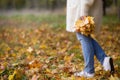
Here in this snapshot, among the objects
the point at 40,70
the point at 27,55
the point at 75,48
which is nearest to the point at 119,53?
the point at 75,48

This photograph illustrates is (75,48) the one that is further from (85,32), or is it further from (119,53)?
(85,32)

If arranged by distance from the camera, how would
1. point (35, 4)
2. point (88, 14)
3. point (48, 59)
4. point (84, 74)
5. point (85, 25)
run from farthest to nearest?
1. point (35, 4)
2. point (48, 59)
3. point (84, 74)
4. point (88, 14)
5. point (85, 25)

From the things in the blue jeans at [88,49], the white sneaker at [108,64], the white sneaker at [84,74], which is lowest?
the white sneaker at [84,74]

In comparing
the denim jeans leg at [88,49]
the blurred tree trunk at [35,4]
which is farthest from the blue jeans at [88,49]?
the blurred tree trunk at [35,4]

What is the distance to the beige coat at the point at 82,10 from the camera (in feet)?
17.0

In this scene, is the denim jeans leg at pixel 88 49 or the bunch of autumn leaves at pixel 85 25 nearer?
the bunch of autumn leaves at pixel 85 25

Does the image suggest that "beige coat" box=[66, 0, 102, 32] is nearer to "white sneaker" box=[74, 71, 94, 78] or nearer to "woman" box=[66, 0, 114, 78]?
"woman" box=[66, 0, 114, 78]

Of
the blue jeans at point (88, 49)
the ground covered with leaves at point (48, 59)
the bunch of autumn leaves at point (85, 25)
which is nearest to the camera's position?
the bunch of autumn leaves at point (85, 25)

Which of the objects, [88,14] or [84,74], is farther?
[84,74]

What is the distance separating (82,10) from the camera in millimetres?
5191

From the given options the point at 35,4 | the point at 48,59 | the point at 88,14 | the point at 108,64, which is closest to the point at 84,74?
the point at 108,64

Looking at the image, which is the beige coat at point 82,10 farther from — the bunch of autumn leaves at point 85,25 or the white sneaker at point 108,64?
the white sneaker at point 108,64

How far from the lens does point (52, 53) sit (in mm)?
7789

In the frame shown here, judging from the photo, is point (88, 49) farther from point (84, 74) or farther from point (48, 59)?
point (48, 59)
